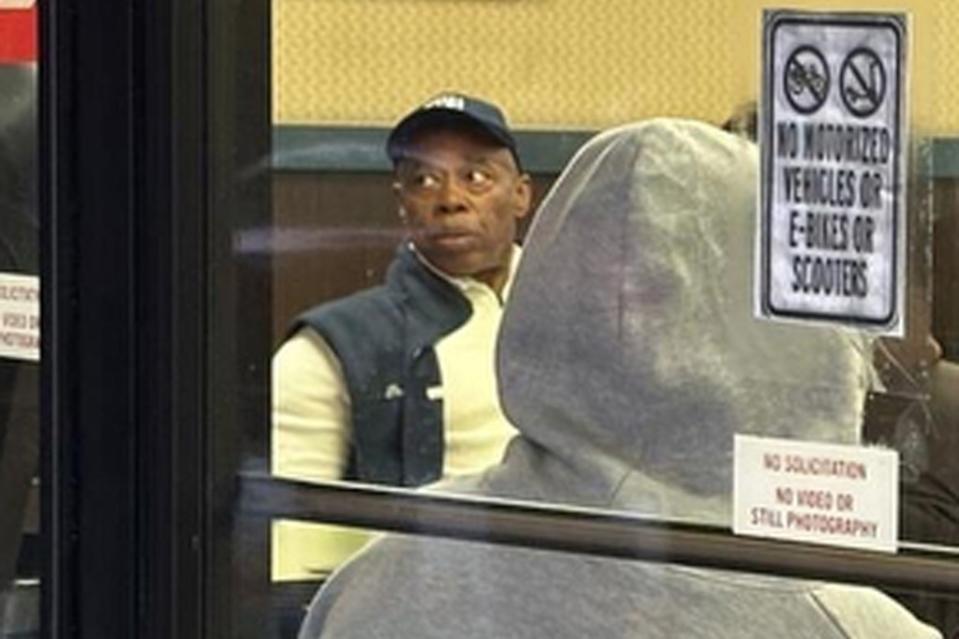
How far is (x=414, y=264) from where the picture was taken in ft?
8.13

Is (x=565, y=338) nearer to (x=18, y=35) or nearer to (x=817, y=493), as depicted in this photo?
(x=817, y=493)

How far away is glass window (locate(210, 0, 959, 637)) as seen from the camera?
2.21 metres

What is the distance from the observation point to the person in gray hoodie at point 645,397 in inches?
89.4

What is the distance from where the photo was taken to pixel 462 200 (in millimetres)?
2467

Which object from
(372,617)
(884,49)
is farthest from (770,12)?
(372,617)

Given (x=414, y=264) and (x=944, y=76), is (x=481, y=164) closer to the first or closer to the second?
(x=414, y=264)

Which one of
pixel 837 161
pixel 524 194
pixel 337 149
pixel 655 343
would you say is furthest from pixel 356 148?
pixel 837 161

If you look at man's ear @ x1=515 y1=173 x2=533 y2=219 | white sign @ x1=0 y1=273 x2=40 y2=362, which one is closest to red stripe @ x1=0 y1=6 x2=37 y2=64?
white sign @ x1=0 y1=273 x2=40 y2=362

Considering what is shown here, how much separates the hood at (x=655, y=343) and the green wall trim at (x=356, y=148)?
2 centimetres

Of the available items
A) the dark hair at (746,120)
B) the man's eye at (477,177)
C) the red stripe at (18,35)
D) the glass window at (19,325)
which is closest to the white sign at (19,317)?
the glass window at (19,325)

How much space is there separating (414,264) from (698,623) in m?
0.41

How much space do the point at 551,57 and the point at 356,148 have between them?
0.21m

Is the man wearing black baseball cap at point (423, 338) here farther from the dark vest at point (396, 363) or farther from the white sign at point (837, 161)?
the white sign at point (837, 161)

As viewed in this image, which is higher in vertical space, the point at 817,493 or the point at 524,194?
the point at 524,194
